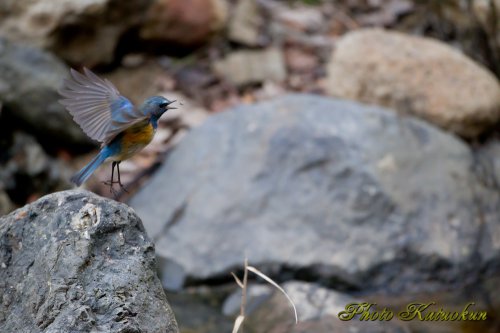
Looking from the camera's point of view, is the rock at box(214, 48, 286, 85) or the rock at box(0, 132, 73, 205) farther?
the rock at box(214, 48, 286, 85)

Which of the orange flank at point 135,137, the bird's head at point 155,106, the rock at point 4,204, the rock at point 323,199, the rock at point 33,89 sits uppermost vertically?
the bird's head at point 155,106

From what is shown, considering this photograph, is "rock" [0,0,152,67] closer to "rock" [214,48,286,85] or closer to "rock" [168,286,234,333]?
"rock" [214,48,286,85]

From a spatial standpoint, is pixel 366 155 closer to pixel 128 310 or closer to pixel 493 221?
pixel 493 221

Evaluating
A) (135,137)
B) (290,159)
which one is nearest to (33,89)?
(290,159)

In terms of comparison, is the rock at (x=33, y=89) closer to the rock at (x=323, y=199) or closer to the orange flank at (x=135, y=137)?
the rock at (x=323, y=199)

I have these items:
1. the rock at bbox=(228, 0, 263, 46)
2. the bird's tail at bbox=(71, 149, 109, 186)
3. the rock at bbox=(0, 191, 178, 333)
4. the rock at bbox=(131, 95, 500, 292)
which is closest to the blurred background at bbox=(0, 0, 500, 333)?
the rock at bbox=(131, 95, 500, 292)

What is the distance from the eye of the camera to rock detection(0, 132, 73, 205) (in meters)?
5.95

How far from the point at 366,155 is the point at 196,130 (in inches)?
53.6

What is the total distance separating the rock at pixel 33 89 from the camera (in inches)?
241

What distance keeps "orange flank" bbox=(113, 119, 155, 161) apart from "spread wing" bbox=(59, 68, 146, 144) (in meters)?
0.10

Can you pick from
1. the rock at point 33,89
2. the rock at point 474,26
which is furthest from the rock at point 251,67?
the rock at point 33,89

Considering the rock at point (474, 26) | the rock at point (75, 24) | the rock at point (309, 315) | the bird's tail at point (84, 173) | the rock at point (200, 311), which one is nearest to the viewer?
the bird's tail at point (84, 173)

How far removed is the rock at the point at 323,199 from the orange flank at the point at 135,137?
2.08 metres

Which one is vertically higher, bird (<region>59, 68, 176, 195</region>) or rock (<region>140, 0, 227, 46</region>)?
bird (<region>59, 68, 176, 195</region>)
